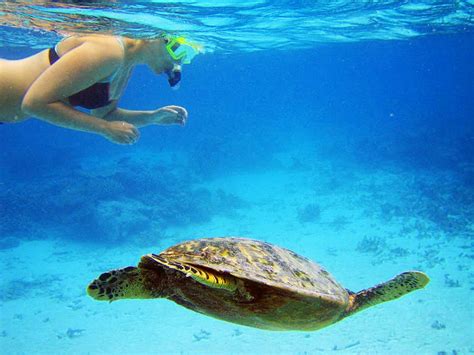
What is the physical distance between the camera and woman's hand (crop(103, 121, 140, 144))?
3984mm

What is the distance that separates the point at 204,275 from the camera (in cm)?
228

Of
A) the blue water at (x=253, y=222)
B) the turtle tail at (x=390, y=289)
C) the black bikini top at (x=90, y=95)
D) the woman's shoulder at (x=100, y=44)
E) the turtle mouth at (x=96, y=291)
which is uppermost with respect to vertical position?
the woman's shoulder at (x=100, y=44)

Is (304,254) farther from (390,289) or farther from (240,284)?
(240,284)

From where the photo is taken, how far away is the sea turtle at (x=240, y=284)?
2.46 metres

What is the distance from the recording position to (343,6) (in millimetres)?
14562

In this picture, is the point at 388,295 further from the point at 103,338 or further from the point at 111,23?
the point at 111,23

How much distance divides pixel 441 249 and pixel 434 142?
56.0 feet

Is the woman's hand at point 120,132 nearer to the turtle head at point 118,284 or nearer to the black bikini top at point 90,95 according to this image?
the black bikini top at point 90,95

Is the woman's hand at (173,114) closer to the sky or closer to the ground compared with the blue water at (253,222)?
closer to the sky

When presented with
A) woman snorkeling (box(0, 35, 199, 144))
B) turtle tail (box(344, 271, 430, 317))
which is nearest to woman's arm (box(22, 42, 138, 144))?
woman snorkeling (box(0, 35, 199, 144))

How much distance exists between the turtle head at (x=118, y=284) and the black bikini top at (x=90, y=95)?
2.55m

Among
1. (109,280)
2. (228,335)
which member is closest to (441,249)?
(228,335)

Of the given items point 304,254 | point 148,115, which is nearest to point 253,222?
point 304,254

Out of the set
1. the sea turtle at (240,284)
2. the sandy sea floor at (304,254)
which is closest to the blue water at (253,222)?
the sandy sea floor at (304,254)
